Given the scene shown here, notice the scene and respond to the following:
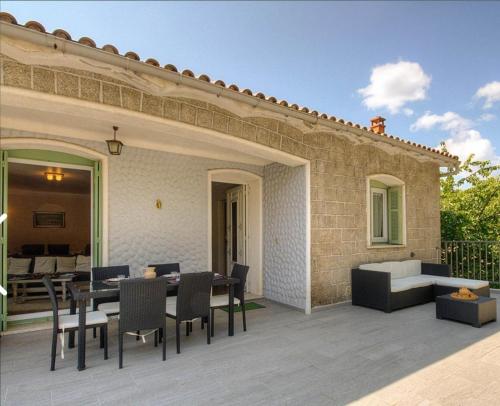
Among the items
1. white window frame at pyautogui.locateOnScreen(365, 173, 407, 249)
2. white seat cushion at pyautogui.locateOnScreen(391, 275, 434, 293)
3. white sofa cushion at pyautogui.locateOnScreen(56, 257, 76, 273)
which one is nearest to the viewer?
white seat cushion at pyautogui.locateOnScreen(391, 275, 434, 293)

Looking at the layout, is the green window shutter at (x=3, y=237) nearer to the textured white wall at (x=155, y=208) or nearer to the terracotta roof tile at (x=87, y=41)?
the textured white wall at (x=155, y=208)

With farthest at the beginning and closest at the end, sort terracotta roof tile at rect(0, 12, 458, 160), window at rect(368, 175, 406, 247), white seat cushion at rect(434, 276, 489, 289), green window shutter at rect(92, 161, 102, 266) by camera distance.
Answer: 1. window at rect(368, 175, 406, 247)
2. white seat cushion at rect(434, 276, 489, 289)
3. green window shutter at rect(92, 161, 102, 266)
4. terracotta roof tile at rect(0, 12, 458, 160)

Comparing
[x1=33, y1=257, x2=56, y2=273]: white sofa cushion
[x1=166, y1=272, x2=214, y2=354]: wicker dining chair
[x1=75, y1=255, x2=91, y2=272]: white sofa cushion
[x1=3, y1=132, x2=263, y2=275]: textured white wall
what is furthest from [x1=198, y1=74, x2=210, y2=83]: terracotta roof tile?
[x1=33, y1=257, x2=56, y2=273]: white sofa cushion

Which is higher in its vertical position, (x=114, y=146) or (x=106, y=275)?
(x=114, y=146)

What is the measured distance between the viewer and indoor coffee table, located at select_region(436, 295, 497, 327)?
183 inches

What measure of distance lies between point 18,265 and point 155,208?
4.72 metres

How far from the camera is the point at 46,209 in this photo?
1169 cm

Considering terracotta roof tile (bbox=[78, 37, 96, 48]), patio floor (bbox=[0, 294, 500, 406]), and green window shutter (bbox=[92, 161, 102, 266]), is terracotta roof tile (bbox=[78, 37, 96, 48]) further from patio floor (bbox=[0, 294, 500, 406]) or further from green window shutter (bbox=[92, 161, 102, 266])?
patio floor (bbox=[0, 294, 500, 406])

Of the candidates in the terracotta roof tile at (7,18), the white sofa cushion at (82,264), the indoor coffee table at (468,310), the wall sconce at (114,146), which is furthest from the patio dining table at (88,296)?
the white sofa cushion at (82,264)

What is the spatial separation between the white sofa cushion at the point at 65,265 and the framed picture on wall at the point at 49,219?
4.53 meters

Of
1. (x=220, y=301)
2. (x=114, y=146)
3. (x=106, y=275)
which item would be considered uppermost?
(x=114, y=146)

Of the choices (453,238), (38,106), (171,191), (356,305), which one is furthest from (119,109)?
(453,238)

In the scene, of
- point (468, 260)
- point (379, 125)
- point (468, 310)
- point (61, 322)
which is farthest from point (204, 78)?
point (468, 260)

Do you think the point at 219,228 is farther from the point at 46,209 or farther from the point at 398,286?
the point at 46,209
